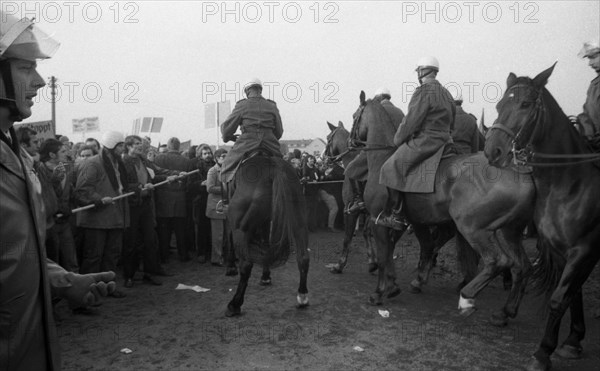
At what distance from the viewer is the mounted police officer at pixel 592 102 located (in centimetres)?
471

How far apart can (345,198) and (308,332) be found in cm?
420

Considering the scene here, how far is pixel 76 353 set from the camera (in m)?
4.56

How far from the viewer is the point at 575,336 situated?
179 inches

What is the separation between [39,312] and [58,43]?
1.16 meters

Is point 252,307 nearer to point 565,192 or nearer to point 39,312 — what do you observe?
point 565,192

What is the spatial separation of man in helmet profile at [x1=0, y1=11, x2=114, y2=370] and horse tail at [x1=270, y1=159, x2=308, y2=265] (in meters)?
3.96

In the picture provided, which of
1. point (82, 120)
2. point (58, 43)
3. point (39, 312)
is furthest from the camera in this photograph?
point (82, 120)

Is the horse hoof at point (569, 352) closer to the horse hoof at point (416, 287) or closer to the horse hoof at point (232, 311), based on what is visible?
the horse hoof at point (416, 287)

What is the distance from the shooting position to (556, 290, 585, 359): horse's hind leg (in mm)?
4469

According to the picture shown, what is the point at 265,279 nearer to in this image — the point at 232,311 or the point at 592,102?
the point at 232,311

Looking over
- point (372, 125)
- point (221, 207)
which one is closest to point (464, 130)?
point (372, 125)

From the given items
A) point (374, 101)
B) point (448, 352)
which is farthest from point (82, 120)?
point (448, 352)

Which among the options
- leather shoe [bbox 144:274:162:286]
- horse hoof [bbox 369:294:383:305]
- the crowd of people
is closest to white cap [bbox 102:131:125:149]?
the crowd of people

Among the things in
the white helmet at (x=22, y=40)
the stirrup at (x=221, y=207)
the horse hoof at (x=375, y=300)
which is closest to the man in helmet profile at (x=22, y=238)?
the white helmet at (x=22, y=40)
